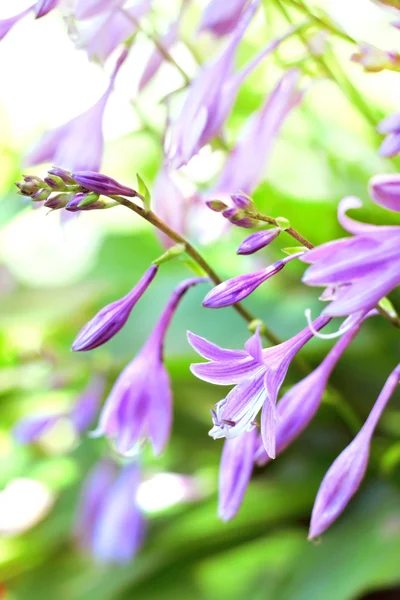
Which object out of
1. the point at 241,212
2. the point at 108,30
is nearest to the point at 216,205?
the point at 241,212

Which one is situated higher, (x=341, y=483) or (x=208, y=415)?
(x=341, y=483)

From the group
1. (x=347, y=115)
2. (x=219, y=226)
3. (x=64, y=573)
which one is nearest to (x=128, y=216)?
(x=347, y=115)

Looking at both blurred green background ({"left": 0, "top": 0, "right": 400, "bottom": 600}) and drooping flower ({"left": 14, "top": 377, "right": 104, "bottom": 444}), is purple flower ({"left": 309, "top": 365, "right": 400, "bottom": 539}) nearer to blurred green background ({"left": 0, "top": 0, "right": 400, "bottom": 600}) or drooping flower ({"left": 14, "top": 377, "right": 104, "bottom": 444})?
blurred green background ({"left": 0, "top": 0, "right": 400, "bottom": 600})

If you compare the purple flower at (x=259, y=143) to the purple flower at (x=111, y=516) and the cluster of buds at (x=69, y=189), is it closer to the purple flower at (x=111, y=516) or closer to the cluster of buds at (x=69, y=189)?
the cluster of buds at (x=69, y=189)

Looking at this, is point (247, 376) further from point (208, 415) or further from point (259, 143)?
point (208, 415)

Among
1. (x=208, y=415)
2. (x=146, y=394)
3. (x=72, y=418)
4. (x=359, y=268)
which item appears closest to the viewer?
(x=359, y=268)

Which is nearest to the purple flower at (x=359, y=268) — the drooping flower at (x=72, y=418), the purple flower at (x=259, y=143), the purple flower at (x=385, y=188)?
the purple flower at (x=385, y=188)
